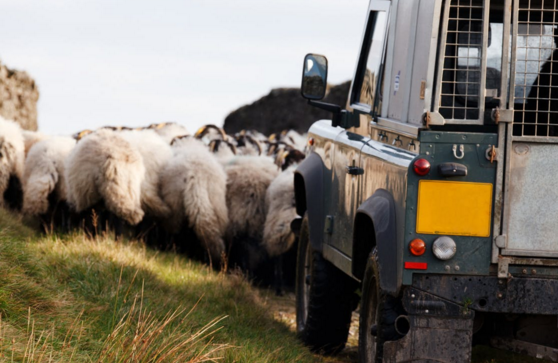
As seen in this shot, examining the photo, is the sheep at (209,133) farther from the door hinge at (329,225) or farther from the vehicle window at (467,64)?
the vehicle window at (467,64)

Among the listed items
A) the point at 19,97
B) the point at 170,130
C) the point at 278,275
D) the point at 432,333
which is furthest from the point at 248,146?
the point at 432,333

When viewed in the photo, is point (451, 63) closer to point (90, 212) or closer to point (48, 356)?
point (48, 356)

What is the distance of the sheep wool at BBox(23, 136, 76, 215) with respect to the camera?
40.3 feet

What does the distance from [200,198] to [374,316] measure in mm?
5958

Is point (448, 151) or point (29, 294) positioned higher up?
point (448, 151)

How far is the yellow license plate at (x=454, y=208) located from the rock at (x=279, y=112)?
101ft

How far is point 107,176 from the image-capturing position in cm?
1130

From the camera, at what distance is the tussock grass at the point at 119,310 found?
16.1ft

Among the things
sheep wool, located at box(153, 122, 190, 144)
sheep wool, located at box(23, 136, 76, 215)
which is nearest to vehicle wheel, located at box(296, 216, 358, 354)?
sheep wool, located at box(23, 136, 76, 215)

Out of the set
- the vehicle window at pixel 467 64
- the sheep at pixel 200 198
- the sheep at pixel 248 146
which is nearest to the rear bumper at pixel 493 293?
the vehicle window at pixel 467 64

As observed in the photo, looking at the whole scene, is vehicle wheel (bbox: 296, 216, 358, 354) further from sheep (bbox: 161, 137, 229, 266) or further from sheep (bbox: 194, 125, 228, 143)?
sheep (bbox: 194, 125, 228, 143)

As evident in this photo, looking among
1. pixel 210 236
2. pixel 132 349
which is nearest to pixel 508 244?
pixel 132 349

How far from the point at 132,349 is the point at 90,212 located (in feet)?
24.7

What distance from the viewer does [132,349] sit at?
187 inches
